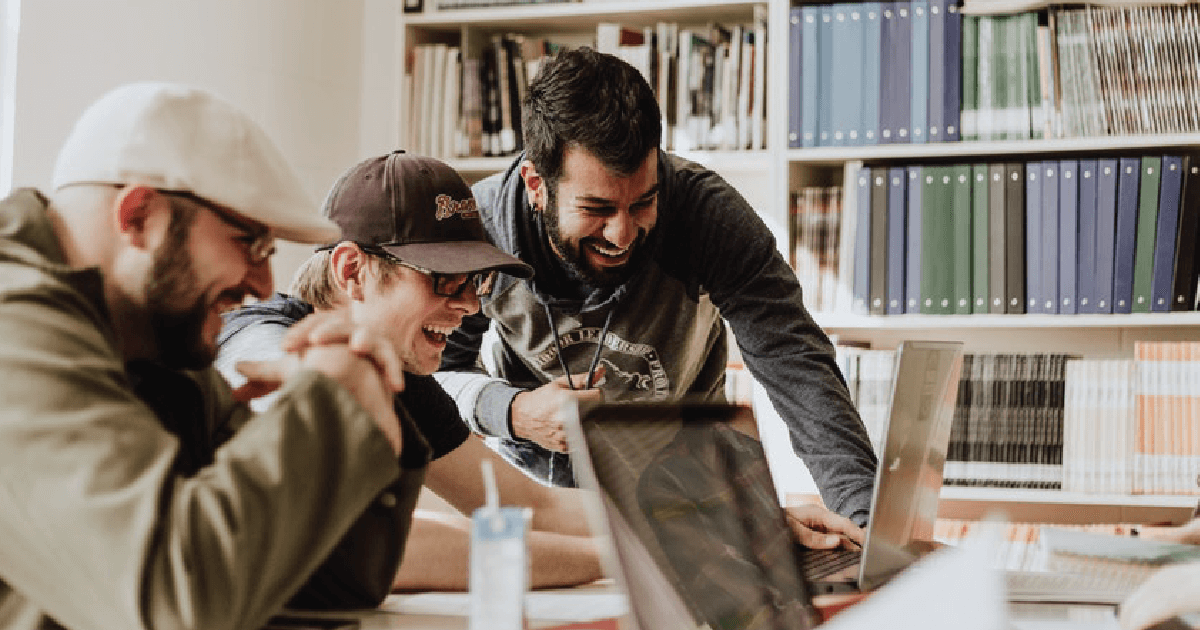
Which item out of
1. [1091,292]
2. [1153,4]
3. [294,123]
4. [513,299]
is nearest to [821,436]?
[513,299]

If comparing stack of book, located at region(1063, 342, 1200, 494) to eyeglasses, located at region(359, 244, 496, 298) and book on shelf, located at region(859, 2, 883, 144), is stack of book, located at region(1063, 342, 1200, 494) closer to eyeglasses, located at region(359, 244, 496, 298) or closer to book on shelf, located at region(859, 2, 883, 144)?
book on shelf, located at region(859, 2, 883, 144)

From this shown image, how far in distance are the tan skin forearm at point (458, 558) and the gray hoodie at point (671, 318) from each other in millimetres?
454

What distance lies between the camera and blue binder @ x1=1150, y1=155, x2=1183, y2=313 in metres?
2.66

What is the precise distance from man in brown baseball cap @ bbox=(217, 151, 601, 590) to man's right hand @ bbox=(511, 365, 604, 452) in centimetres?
14

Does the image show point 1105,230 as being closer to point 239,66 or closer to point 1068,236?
point 1068,236

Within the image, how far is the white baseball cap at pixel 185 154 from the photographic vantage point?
96 centimetres

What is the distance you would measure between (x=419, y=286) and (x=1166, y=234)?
1812 millimetres

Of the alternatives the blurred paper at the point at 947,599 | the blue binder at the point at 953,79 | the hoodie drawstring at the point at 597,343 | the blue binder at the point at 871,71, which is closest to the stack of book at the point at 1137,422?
the blue binder at the point at 953,79

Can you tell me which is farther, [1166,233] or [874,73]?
[874,73]

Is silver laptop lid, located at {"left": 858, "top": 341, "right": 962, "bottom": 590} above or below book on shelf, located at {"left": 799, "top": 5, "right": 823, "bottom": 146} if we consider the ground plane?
below

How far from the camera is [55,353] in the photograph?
0.86 meters

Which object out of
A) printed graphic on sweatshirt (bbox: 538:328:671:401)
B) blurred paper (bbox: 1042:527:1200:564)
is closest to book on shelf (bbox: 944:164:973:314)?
printed graphic on sweatshirt (bbox: 538:328:671:401)

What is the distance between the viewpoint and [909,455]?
1.40m

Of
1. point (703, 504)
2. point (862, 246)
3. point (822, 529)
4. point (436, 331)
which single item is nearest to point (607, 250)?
point (436, 331)
